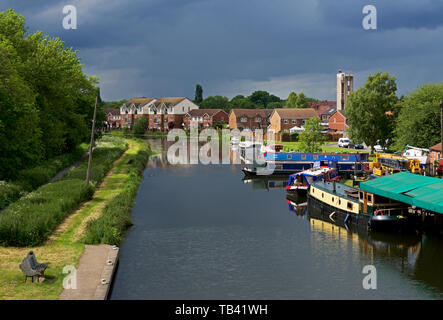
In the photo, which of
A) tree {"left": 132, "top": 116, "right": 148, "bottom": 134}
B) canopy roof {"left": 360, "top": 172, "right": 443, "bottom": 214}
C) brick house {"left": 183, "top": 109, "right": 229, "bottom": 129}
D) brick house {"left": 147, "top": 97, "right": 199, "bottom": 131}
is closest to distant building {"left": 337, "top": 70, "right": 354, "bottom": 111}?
brick house {"left": 183, "top": 109, "right": 229, "bottom": 129}

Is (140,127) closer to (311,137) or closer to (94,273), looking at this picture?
(311,137)

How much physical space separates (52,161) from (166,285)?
1650 inches

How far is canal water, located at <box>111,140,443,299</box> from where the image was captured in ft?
83.2

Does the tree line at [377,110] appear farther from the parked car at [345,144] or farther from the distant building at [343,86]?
the distant building at [343,86]

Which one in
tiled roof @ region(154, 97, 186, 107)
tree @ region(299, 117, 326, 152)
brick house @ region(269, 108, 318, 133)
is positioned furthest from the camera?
tiled roof @ region(154, 97, 186, 107)

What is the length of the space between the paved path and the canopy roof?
18924mm

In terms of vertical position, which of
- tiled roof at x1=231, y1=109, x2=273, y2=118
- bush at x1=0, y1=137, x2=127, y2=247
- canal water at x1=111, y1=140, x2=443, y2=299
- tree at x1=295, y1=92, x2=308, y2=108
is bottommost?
canal water at x1=111, y1=140, x2=443, y2=299

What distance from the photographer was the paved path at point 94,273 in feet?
71.1

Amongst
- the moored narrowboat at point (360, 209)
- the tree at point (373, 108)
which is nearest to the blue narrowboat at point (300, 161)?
the tree at point (373, 108)

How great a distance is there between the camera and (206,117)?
6870 inches

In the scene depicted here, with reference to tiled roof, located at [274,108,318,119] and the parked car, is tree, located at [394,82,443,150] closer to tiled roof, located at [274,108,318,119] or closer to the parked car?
the parked car

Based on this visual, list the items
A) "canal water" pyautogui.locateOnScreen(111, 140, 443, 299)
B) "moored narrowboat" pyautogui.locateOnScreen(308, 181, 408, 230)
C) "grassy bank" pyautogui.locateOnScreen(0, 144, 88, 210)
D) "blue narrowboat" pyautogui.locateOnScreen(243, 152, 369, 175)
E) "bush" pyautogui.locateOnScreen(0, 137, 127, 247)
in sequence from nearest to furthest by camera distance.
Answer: "canal water" pyautogui.locateOnScreen(111, 140, 443, 299), "bush" pyautogui.locateOnScreen(0, 137, 127, 247), "moored narrowboat" pyautogui.locateOnScreen(308, 181, 408, 230), "grassy bank" pyautogui.locateOnScreen(0, 144, 88, 210), "blue narrowboat" pyautogui.locateOnScreen(243, 152, 369, 175)

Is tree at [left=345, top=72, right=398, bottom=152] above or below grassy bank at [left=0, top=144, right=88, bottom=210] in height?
above

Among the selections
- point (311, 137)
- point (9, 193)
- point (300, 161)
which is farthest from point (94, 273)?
point (311, 137)
